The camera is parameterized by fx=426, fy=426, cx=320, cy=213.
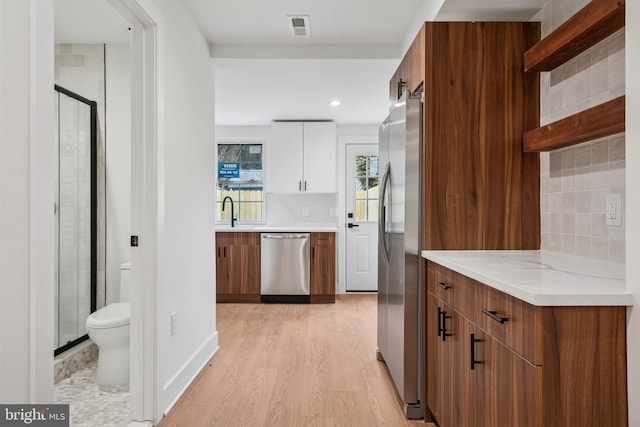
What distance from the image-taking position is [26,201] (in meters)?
1.20

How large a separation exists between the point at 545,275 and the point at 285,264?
13.1 feet

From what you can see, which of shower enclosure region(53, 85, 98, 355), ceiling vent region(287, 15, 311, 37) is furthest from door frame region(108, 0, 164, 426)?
shower enclosure region(53, 85, 98, 355)

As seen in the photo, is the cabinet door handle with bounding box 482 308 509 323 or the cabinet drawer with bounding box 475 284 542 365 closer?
the cabinet drawer with bounding box 475 284 542 365

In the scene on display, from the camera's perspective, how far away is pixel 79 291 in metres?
3.08

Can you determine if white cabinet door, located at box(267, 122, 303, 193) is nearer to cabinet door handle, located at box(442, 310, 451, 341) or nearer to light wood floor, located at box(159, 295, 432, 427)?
light wood floor, located at box(159, 295, 432, 427)

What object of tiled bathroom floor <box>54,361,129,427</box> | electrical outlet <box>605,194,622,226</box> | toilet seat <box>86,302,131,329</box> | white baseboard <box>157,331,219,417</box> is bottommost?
tiled bathroom floor <box>54,361,129,427</box>

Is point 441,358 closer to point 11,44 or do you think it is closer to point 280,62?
point 11,44

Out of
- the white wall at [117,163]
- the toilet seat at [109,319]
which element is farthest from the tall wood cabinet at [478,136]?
the white wall at [117,163]

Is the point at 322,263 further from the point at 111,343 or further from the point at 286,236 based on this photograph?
Result: the point at 111,343

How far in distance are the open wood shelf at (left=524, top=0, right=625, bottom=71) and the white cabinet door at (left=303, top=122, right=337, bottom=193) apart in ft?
11.8

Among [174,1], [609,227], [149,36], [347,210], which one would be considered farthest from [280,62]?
[347,210]

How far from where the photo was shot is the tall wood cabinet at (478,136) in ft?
7.04

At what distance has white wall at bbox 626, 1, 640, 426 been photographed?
3.61ft

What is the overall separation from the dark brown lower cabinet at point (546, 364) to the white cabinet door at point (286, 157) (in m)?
4.19
